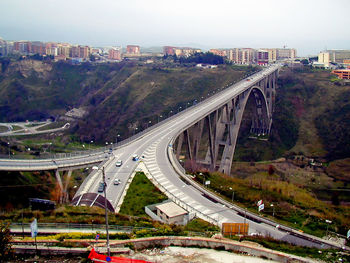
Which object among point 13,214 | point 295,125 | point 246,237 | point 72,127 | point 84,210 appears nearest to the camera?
point 246,237

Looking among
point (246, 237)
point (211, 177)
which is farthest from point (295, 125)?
point (246, 237)

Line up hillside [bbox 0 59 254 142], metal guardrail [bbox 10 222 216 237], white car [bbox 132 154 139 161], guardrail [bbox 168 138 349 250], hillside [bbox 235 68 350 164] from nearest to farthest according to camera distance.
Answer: metal guardrail [bbox 10 222 216 237], guardrail [bbox 168 138 349 250], white car [bbox 132 154 139 161], hillside [bbox 235 68 350 164], hillside [bbox 0 59 254 142]

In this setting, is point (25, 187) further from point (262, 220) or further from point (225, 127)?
point (225, 127)

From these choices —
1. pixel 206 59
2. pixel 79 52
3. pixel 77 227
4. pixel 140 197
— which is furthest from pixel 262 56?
pixel 77 227

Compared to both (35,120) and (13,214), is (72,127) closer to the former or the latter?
(35,120)

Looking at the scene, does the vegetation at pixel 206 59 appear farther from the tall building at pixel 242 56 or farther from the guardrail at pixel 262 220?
the guardrail at pixel 262 220

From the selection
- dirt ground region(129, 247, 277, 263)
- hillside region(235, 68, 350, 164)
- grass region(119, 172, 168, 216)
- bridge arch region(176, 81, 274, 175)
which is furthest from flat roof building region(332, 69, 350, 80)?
dirt ground region(129, 247, 277, 263)

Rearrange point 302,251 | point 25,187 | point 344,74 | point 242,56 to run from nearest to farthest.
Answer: point 302,251 < point 25,187 < point 344,74 < point 242,56

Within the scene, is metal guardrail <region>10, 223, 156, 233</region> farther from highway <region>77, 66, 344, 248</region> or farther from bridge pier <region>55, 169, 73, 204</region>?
bridge pier <region>55, 169, 73, 204</region>
